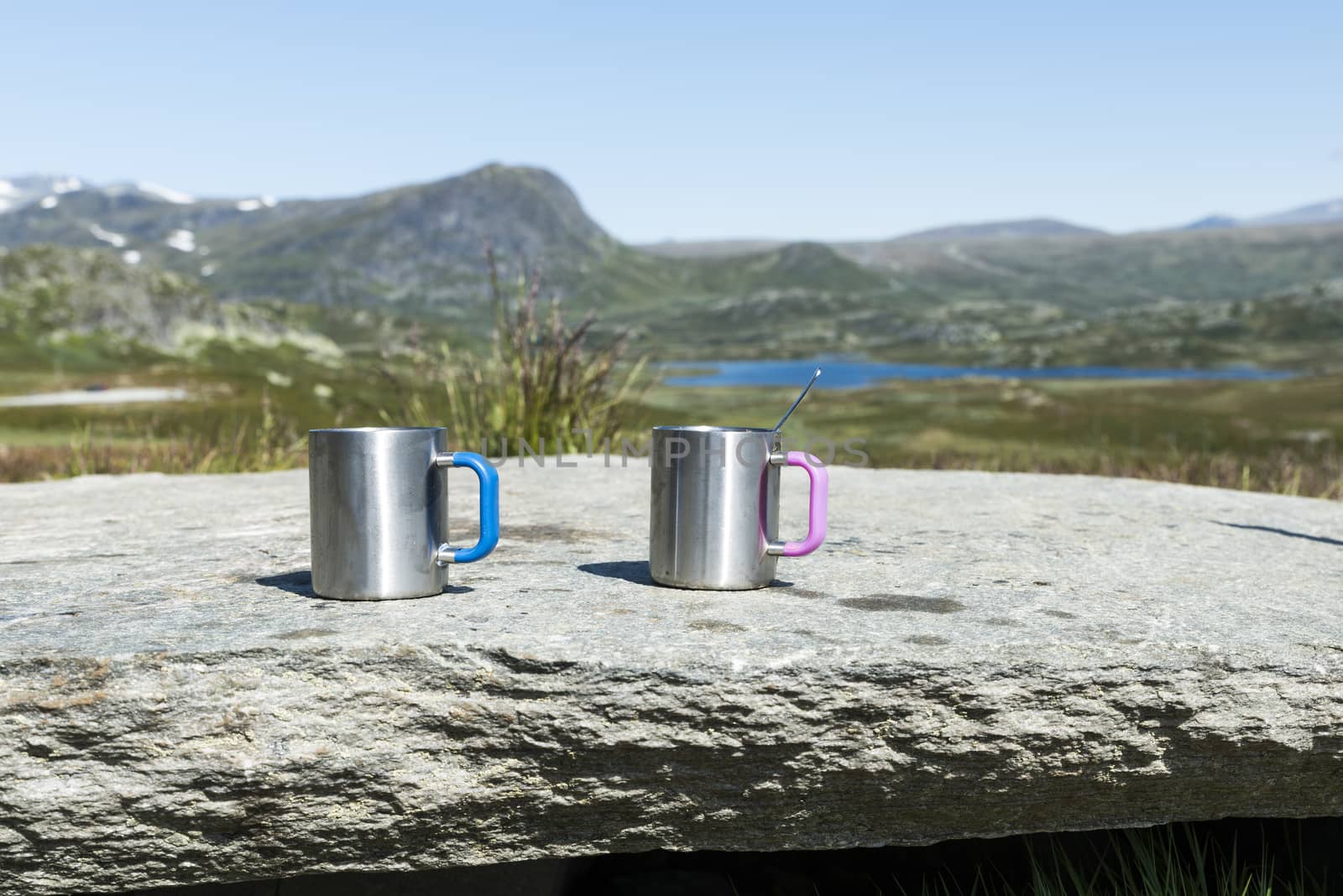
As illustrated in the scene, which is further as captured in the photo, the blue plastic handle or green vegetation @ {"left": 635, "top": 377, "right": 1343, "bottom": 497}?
green vegetation @ {"left": 635, "top": 377, "right": 1343, "bottom": 497}

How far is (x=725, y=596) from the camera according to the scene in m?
1.93

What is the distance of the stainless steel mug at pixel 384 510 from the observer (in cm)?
178

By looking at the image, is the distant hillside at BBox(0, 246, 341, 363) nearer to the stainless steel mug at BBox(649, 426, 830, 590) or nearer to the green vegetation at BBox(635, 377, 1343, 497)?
the green vegetation at BBox(635, 377, 1343, 497)

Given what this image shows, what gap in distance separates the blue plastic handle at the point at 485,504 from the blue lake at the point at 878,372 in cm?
4903

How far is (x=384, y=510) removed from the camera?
1778 mm

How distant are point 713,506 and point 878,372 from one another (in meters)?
73.5

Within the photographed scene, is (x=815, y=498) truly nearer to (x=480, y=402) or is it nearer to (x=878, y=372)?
(x=480, y=402)

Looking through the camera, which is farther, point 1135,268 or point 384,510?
point 1135,268

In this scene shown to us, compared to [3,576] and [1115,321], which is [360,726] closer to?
[3,576]

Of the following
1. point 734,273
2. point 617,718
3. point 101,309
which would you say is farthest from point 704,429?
point 734,273

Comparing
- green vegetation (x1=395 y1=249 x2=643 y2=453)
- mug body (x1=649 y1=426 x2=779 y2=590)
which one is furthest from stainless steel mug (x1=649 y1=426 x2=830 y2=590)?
green vegetation (x1=395 y1=249 x2=643 y2=453)

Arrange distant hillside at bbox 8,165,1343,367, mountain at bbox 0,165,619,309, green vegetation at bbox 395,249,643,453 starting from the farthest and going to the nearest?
mountain at bbox 0,165,619,309, distant hillside at bbox 8,165,1343,367, green vegetation at bbox 395,249,643,453

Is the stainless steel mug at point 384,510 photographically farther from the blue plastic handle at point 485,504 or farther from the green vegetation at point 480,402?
the green vegetation at point 480,402

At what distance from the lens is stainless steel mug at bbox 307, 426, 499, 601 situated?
1.78 meters
